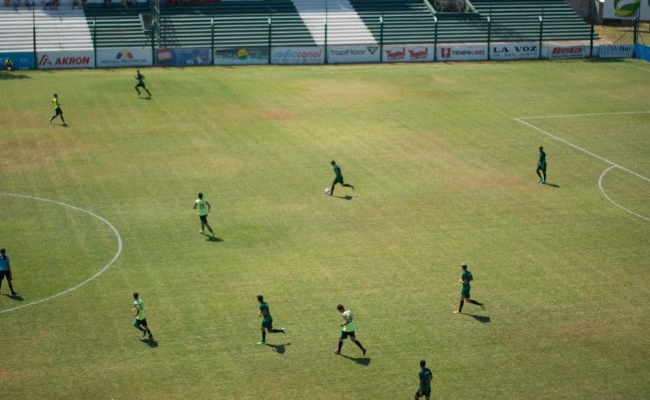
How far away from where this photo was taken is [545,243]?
43312 millimetres

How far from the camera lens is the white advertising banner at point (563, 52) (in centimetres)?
8644

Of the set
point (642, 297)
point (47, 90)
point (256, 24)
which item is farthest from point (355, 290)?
point (256, 24)

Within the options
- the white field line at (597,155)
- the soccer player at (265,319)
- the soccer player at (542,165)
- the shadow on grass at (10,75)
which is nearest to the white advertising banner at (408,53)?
the white field line at (597,155)

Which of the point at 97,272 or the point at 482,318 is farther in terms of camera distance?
the point at 97,272

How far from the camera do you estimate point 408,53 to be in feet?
274

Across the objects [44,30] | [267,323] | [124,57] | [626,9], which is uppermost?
[626,9]

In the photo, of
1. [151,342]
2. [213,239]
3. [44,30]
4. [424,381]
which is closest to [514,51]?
[44,30]

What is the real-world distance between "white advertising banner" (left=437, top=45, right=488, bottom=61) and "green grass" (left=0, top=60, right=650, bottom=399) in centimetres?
1093

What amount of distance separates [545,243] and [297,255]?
1106 centimetres

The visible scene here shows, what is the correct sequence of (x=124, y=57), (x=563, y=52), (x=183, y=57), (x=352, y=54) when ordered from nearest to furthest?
1. (x=124, y=57)
2. (x=183, y=57)
3. (x=352, y=54)
4. (x=563, y=52)

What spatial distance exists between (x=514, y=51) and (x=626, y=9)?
1317cm

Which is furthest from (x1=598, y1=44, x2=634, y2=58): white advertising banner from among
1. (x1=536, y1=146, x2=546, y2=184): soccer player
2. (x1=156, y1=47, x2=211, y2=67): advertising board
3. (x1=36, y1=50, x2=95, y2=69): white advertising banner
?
(x1=36, y1=50, x2=95, y2=69): white advertising banner

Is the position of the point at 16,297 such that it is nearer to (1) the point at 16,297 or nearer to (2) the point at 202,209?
(1) the point at 16,297

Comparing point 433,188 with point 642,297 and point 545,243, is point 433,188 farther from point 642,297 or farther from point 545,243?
point 642,297
